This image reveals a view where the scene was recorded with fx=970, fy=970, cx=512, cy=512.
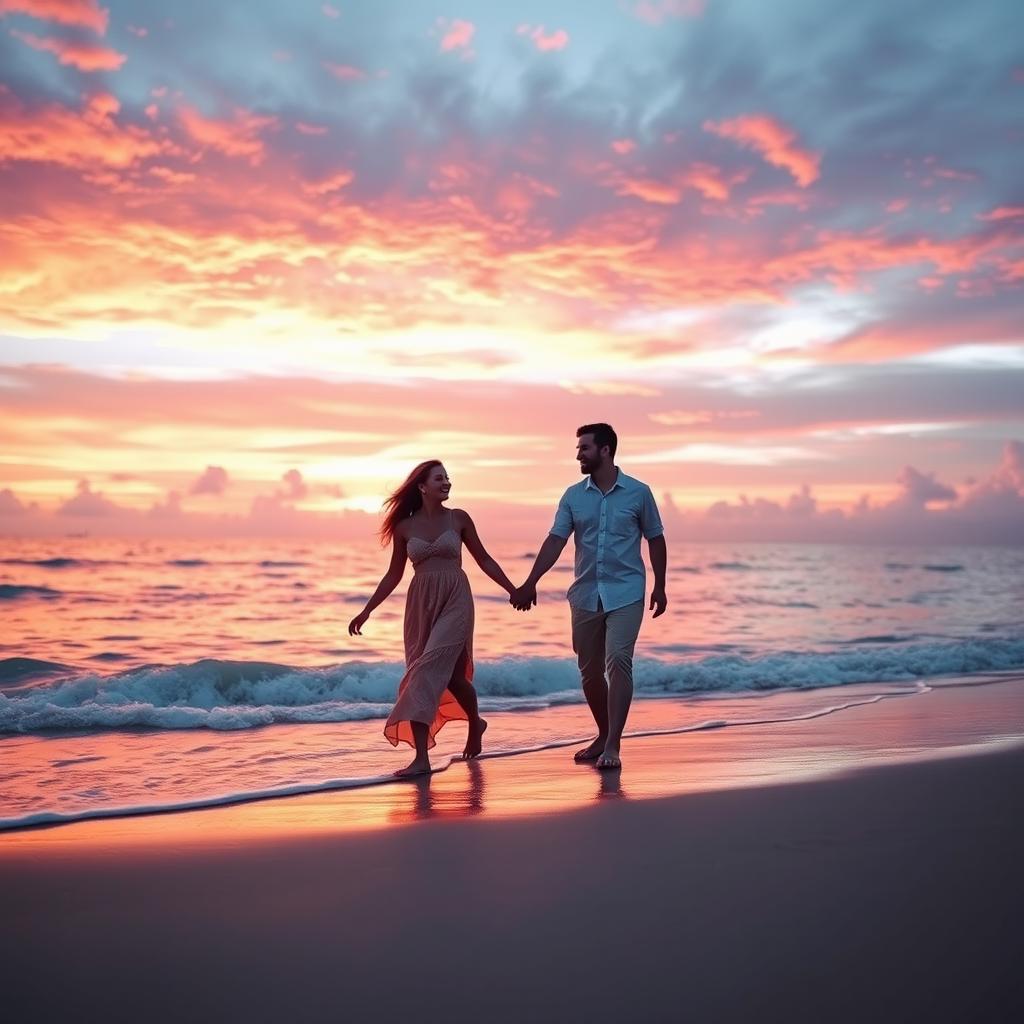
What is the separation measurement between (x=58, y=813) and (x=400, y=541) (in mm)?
3029

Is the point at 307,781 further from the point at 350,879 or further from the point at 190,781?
the point at 350,879

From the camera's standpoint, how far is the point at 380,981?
9.86 feet

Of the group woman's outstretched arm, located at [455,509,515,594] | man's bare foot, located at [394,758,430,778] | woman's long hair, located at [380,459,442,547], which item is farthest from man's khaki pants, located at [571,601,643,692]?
woman's long hair, located at [380,459,442,547]

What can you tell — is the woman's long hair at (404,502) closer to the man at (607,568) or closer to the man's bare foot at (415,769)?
the man at (607,568)

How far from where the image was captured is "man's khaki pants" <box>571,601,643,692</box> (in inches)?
270

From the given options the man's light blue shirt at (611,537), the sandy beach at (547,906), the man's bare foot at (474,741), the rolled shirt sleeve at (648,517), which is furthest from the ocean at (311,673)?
the rolled shirt sleeve at (648,517)

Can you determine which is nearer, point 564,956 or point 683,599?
point 564,956

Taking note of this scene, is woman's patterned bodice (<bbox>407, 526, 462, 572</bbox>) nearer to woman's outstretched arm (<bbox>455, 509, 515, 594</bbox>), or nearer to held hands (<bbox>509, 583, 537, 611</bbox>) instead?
woman's outstretched arm (<bbox>455, 509, 515, 594</bbox>)

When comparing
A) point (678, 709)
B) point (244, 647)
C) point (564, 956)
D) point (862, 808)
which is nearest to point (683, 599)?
point (244, 647)

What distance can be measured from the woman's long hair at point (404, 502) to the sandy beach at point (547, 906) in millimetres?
2402

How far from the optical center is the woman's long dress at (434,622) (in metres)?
7.28

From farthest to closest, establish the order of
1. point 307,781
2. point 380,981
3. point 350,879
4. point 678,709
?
point 678,709 < point 307,781 < point 350,879 < point 380,981

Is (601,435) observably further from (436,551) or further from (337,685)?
(337,685)

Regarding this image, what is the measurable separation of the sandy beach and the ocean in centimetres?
160
